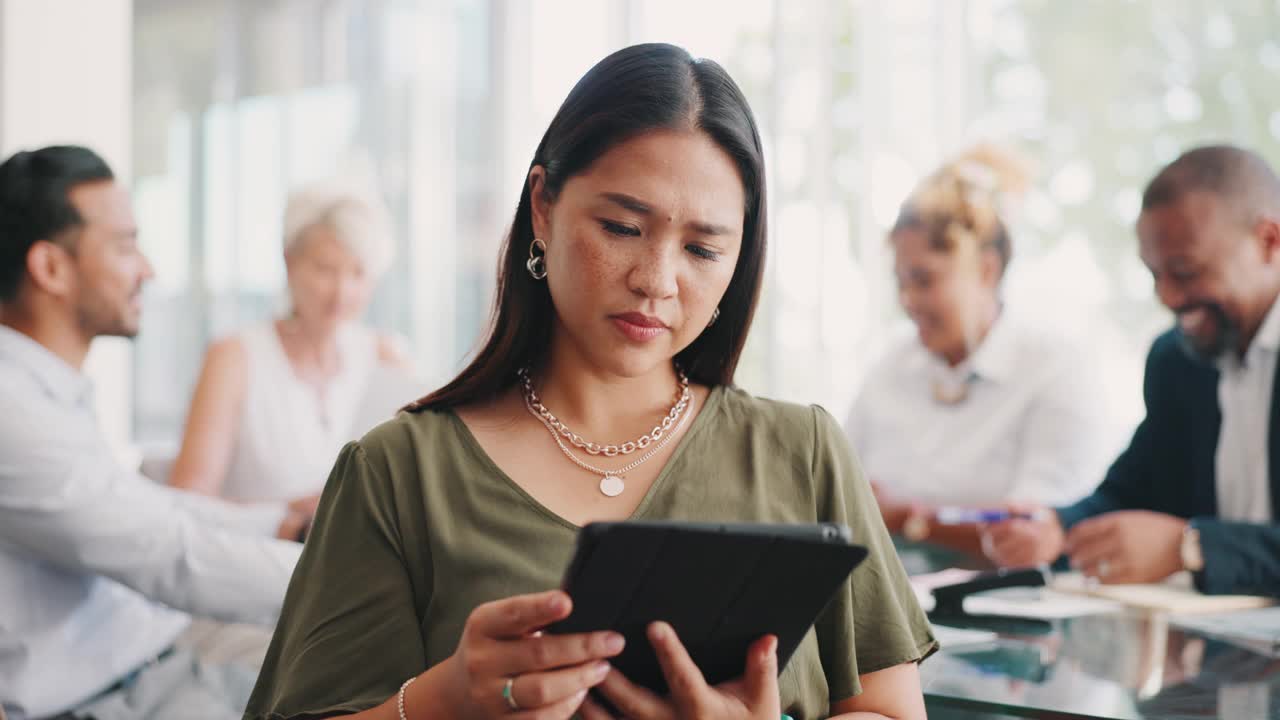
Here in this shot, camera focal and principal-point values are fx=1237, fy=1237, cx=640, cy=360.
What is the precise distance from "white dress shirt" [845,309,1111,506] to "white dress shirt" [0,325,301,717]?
73.5 inches

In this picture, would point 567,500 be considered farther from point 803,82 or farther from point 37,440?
point 803,82

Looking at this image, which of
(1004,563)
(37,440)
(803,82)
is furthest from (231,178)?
(1004,563)

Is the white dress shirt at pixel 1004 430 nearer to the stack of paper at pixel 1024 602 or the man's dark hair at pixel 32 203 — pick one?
the stack of paper at pixel 1024 602

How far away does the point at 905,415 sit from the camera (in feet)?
12.1

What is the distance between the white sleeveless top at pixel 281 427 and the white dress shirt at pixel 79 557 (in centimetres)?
143

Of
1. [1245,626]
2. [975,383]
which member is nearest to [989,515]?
[1245,626]

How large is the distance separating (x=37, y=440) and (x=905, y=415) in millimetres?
2374

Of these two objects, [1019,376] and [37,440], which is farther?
[1019,376]

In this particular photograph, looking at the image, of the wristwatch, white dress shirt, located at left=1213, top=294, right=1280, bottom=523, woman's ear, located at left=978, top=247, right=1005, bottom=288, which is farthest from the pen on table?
woman's ear, located at left=978, top=247, right=1005, bottom=288

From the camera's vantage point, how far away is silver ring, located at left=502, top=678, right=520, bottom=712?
3.62 feet

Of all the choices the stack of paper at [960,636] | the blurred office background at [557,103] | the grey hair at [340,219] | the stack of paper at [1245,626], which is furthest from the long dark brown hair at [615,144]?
the grey hair at [340,219]

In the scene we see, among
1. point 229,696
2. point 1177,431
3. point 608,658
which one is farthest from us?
point 1177,431

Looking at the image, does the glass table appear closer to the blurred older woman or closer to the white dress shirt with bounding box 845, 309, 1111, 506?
the white dress shirt with bounding box 845, 309, 1111, 506

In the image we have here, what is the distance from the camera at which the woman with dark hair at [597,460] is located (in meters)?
1.33
